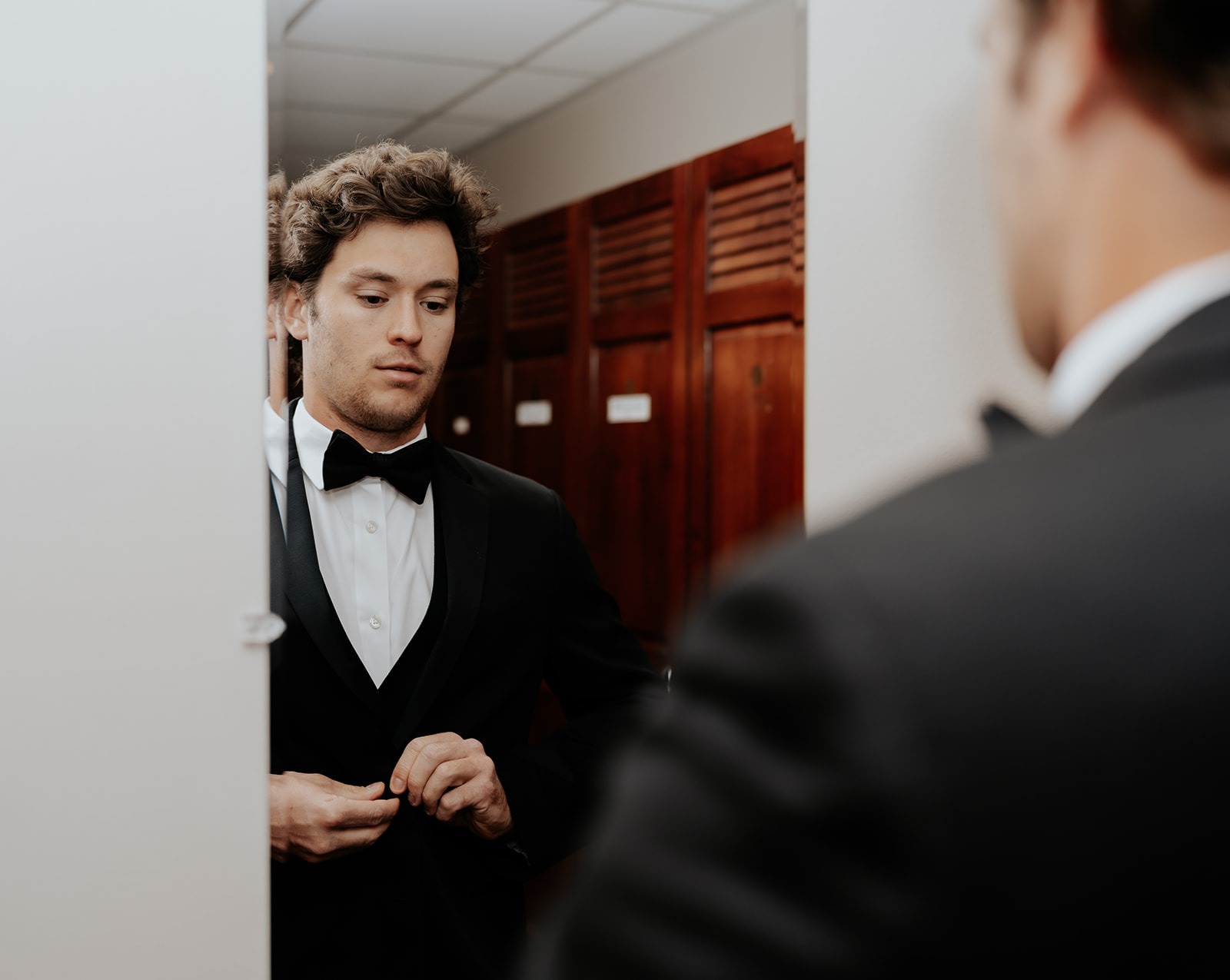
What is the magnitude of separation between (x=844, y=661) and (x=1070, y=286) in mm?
213

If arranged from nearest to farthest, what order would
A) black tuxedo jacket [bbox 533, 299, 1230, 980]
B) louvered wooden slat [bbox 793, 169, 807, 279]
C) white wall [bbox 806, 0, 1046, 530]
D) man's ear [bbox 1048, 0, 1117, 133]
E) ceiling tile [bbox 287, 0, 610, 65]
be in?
black tuxedo jacket [bbox 533, 299, 1230, 980], man's ear [bbox 1048, 0, 1117, 133], white wall [bbox 806, 0, 1046, 530], louvered wooden slat [bbox 793, 169, 807, 279], ceiling tile [bbox 287, 0, 610, 65]

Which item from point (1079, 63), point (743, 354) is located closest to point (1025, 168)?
point (1079, 63)

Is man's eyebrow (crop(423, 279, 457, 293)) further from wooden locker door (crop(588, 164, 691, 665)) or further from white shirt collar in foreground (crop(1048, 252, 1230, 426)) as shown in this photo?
white shirt collar in foreground (crop(1048, 252, 1230, 426))

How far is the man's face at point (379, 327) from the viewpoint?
131 cm

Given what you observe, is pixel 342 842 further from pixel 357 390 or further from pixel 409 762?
pixel 357 390

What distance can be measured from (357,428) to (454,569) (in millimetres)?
232

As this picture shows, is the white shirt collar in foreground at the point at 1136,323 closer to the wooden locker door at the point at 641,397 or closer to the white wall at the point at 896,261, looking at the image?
the white wall at the point at 896,261

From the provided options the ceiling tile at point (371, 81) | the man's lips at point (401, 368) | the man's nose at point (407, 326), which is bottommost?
the man's lips at point (401, 368)

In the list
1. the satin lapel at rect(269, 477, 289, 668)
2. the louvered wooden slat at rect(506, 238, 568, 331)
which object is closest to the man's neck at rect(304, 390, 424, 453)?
the satin lapel at rect(269, 477, 289, 668)

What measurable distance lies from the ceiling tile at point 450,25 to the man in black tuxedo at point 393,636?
0.61 ft

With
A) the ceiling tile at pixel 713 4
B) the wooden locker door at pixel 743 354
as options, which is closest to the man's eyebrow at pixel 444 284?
the wooden locker door at pixel 743 354

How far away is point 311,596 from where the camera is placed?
130 centimetres

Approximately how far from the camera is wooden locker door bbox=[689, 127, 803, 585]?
1.28 metres

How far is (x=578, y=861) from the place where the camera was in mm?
1412
